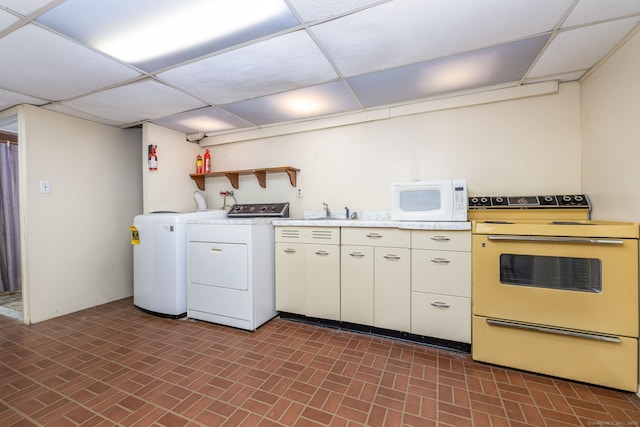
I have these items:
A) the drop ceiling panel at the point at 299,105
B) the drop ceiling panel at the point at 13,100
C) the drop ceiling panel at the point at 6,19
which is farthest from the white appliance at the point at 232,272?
the drop ceiling panel at the point at 13,100

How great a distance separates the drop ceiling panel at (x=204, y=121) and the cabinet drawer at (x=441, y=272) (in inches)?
102

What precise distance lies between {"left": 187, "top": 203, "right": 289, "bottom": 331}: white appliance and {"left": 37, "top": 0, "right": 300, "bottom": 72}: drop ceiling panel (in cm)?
145

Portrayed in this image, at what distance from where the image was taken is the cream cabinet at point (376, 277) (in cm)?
223

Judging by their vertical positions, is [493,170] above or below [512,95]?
below

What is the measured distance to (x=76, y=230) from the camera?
3107 mm

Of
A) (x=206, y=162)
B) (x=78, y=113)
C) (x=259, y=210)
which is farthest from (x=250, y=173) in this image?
(x=78, y=113)

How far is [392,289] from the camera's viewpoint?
89.3 inches

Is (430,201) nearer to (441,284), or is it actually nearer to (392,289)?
(441,284)

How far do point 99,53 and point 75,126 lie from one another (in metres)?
1.81

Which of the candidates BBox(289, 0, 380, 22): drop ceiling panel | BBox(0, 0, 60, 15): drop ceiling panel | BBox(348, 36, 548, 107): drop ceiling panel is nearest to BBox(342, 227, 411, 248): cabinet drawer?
BBox(348, 36, 548, 107): drop ceiling panel

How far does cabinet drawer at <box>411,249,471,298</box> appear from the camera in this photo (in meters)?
2.03

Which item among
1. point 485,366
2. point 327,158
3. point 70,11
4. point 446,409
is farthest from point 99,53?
point 485,366

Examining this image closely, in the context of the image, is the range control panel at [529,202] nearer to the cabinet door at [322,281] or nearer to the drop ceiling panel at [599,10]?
the drop ceiling panel at [599,10]

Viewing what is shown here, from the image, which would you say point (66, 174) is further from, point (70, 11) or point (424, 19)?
point (424, 19)
